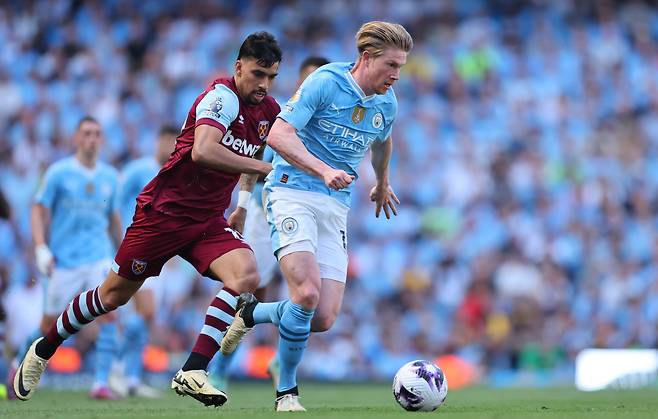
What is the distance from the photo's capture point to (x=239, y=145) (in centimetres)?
848

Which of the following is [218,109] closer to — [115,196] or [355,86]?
[355,86]

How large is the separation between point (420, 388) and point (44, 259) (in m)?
4.47

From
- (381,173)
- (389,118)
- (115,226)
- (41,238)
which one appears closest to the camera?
(389,118)

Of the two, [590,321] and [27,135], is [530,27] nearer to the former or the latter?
[590,321]

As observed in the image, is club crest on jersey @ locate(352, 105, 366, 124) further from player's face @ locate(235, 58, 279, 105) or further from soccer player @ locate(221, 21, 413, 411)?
player's face @ locate(235, 58, 279, 105)

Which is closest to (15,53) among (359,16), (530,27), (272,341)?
(359,16)

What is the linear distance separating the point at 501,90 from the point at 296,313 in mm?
15422

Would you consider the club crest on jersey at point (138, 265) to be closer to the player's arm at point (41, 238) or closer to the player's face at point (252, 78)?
the player's face at point (252, 78)

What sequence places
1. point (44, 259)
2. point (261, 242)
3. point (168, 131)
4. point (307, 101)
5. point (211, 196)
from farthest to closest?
1. point (168, 131)
2. point (44, 259)
3. point (261, 242)
4. point (211, 196)
5. point (307, 101)

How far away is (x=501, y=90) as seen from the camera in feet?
74.8

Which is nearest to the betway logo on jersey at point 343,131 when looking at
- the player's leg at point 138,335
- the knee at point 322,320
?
the knee at point 322,320

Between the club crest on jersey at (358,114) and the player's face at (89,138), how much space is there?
14.3 feet

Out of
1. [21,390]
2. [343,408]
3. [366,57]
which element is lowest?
[343,408]

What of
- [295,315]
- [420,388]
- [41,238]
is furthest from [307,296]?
[41,238]
